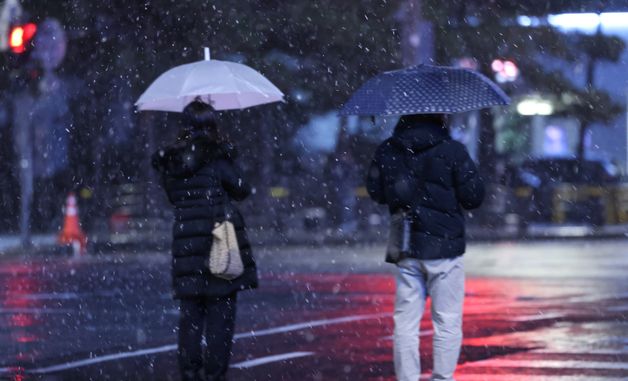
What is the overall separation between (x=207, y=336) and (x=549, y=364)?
2782 mm

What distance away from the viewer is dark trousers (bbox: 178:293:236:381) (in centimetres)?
882

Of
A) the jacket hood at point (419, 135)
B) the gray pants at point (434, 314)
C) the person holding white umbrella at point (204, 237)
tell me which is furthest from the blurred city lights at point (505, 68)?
the gray pants at point (434, 314)

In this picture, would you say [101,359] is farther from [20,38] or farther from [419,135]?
[20,38]

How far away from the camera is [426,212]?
27.3ft

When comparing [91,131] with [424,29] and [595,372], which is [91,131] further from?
[595,372]

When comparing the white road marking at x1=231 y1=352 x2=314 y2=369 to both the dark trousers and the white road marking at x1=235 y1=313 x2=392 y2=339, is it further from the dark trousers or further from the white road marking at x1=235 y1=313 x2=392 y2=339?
the dark trousers

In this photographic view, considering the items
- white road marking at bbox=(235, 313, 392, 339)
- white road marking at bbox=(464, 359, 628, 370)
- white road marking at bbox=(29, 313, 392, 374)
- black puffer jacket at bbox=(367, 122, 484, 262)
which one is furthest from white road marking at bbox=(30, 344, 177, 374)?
black puffer jacket at bbox=(367, 122, 484, 262)

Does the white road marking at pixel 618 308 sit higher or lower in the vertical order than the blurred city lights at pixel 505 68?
lower

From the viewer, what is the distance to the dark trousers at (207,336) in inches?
347

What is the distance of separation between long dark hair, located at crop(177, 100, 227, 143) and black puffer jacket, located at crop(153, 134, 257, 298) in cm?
3

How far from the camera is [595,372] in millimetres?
10023

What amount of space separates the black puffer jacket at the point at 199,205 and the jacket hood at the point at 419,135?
106cm

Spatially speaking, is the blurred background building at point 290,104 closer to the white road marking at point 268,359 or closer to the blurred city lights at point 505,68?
the blurred city lights at point 505,68

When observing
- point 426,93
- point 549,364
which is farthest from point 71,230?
point 426,93
